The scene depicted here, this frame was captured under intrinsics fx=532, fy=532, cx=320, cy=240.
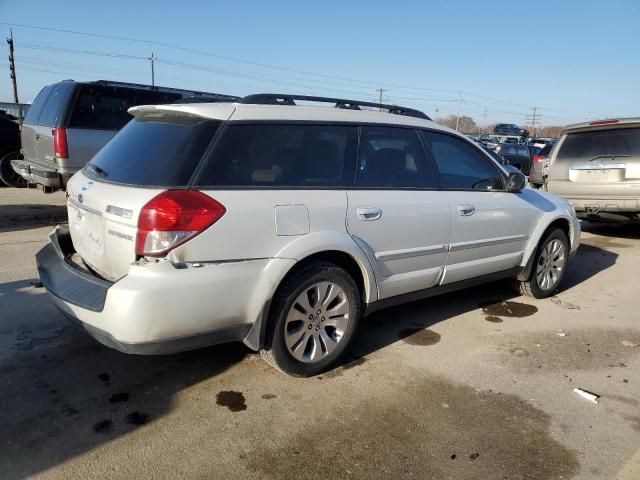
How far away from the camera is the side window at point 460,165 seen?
4.23 m

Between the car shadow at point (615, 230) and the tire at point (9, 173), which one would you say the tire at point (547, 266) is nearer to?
the car shadow at point (615, 230)

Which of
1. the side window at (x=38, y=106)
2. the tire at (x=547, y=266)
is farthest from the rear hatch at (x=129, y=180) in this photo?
the side window at (x=38, y=106)

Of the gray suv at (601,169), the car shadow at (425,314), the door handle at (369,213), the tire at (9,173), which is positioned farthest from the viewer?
the tire at (9,173)

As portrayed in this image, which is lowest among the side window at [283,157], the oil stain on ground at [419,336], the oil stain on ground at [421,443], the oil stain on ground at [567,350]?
the oil stain on ground at [421,443]

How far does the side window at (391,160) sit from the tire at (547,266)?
182 centimetres

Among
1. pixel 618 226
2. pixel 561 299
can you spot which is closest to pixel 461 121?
pixel 618 226

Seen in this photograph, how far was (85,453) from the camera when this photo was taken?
262 centimetres

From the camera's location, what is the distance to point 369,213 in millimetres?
3549

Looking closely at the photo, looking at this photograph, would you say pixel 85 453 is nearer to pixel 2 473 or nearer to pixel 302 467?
pixel 2 473

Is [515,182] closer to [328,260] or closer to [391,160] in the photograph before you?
[391,160]

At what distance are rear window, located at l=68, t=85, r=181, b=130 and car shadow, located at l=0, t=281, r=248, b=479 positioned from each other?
4386 millimetres

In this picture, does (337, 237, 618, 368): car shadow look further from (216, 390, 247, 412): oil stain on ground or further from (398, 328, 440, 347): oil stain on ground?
(216, 390, 247, 412): oil stain on ground

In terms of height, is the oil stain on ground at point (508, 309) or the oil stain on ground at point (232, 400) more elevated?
the oil stain on ground at point (508, 309)

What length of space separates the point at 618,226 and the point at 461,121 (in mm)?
78873
